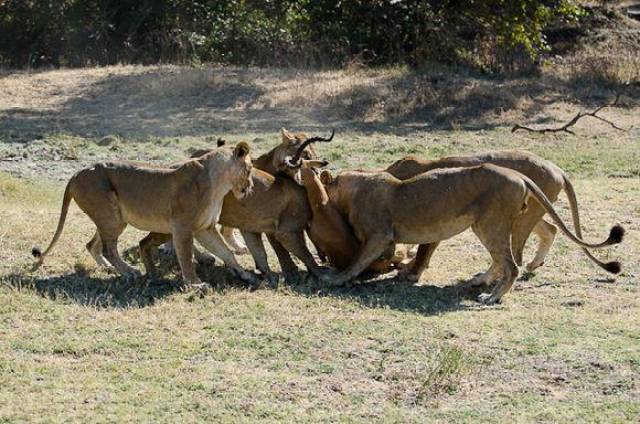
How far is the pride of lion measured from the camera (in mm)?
10414

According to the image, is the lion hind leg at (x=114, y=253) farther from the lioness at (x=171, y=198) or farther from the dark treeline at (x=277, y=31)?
the dark treeline at (x=277, y=31)

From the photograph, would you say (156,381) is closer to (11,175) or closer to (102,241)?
(102,241)


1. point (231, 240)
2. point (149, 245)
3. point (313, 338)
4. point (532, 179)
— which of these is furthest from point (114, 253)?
point (532, 179)

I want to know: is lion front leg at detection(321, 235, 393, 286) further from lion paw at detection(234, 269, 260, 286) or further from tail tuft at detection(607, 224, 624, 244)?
tail tuft at detection(607, 224, 624, 244)

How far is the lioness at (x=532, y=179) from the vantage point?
435 inches

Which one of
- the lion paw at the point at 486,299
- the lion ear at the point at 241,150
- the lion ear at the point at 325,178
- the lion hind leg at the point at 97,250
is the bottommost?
the lion paw at the point at 486,299

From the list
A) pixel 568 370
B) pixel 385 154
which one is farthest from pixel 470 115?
pixel 568 370

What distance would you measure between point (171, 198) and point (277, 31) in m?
16.2

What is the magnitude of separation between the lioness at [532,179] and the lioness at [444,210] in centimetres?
27

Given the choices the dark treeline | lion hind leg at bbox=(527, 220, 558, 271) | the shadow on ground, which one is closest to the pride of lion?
the shadow on ground

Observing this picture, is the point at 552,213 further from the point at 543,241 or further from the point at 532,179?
the point at 543,241

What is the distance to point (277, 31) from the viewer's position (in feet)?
86.0

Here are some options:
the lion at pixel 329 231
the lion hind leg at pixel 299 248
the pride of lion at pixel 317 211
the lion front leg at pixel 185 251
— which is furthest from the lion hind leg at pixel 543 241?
the lion front leg at pixel 185 251

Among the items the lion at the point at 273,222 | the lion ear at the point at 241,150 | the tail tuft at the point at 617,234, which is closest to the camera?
the tail tuft at the point at 617,234
